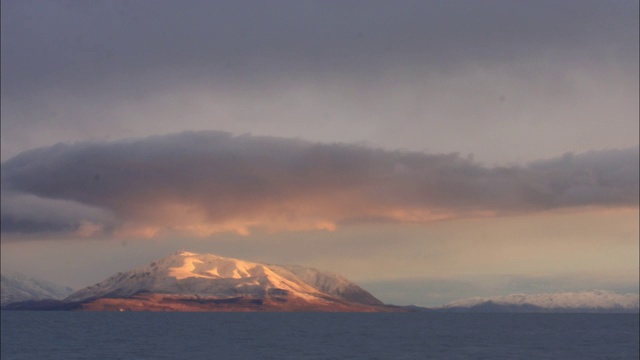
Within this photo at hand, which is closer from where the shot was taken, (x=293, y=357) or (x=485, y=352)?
(x=293, y=357)

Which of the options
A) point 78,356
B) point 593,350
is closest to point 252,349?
point 78,356

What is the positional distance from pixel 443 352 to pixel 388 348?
18452mm

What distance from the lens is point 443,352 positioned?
180875 mm

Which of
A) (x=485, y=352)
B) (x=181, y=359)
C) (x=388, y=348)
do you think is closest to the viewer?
(x=181, y=359)

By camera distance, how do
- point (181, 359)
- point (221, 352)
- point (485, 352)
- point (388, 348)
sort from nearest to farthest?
point (181, 359)
point (221, 352)
point (485, 352)
point (388, 348)

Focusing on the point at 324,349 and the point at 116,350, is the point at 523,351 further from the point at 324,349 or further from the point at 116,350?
the point at 116,350

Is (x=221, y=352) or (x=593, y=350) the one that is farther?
(x=593, y=350)

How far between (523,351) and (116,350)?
9790cm

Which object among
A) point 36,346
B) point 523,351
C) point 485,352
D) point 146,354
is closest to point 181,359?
point 146,354

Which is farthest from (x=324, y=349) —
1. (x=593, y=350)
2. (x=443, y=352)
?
(x=593, y=350)

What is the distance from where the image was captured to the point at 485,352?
182875 millimetres

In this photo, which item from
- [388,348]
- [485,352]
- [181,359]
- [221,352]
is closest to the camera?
[181,359]

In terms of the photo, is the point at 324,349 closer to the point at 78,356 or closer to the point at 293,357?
the point at 293,357

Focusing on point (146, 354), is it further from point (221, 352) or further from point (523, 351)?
point (523, 351)
